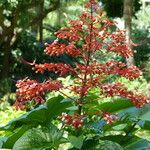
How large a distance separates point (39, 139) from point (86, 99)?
47 centimetres

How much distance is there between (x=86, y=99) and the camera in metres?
3.45

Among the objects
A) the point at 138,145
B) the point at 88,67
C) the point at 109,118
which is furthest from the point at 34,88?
the point at 138,145

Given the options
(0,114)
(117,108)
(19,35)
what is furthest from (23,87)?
(19,35)

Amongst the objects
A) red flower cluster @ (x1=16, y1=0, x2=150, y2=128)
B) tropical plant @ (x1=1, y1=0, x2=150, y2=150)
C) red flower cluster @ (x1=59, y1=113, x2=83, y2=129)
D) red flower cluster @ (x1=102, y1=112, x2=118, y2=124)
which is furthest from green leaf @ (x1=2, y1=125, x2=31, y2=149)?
red flower cluster @ (x1=102, y1=112, x2=118, y2=124)

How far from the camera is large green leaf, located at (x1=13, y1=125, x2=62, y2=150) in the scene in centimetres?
313

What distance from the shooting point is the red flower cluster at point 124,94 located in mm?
3211

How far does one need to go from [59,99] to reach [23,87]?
0.30 metres

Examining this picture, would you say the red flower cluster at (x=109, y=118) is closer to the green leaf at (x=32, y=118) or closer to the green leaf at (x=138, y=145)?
the green leaf at (x=138, y=145)

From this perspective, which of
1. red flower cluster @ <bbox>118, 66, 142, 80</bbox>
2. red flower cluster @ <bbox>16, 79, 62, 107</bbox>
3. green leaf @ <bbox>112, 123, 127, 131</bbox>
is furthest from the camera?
green leaf @ <bbox>112, 123, 127, 131</bbox>

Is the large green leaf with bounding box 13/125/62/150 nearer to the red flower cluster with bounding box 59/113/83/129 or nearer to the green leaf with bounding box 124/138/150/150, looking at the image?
the red flower cluster with bounding box 59/113/83/129

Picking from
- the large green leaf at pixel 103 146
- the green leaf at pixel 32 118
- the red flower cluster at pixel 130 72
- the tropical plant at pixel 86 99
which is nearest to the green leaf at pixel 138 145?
the tropical plant at pixel 86 99

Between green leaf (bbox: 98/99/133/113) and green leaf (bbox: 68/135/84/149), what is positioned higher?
green leaf (bbox: 98/99/133/113)

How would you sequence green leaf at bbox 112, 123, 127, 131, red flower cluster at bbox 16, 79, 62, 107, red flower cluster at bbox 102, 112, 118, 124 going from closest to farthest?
red flower cluster at bbox 102, 112, 118, 124 < red flower cluster at bbox 16, 79, 62, 107 < green leaf at bbox 112, 123, 127, 131

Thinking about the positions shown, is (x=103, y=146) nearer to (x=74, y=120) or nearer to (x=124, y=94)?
(x=74, y=120)
